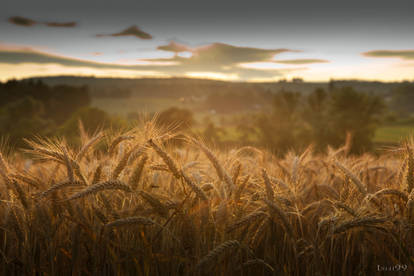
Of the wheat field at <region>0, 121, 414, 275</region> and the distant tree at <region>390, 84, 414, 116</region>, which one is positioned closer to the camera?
the wheat field at <region>0, 121, 414, 275</region>

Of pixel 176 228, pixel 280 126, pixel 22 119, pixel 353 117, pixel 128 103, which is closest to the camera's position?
pixel 176 228

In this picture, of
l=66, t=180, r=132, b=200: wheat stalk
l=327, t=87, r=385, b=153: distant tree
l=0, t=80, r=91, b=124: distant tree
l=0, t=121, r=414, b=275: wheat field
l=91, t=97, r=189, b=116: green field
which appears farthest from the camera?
l=91, t=97, r=189, b=116: green field

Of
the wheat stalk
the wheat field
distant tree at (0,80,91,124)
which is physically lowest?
the wheat field

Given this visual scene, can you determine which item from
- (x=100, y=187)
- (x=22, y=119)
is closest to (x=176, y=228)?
(x=100, y=187)

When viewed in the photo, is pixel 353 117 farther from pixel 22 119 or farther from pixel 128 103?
pixel 128 103


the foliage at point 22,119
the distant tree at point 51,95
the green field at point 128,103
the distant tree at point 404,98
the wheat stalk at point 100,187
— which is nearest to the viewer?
the wheat stalk at point 100,187

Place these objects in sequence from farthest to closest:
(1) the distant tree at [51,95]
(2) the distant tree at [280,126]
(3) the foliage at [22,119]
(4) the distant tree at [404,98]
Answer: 1. (4) the distant tree at [404,98]
2. (1) the distant tree at [51,95]
3. (2) the distant tree at [280,126]
4. (3) the foliage at [22,119]

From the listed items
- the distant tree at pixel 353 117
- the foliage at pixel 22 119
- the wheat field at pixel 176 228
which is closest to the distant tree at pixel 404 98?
the distant tree at pixel 353 117

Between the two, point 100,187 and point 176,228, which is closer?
point 100,187

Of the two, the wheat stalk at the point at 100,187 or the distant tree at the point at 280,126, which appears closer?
the wheat stalk at the point at 100,187

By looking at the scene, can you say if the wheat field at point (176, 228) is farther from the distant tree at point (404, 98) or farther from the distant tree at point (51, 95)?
the distant tree at point (404, 98)

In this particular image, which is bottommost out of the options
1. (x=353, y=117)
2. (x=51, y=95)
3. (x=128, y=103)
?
(x=353, y=117)

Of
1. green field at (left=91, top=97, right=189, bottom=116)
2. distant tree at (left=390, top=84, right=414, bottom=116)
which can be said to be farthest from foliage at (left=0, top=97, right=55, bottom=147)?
distant tree at (left=390, top=84, right=414, bottom=116)

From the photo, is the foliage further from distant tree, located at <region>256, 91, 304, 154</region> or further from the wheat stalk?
the wheat stalk
